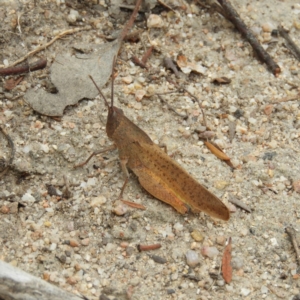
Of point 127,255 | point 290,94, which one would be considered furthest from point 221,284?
point 290,94

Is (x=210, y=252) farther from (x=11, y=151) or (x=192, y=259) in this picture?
(x=11, y=151)

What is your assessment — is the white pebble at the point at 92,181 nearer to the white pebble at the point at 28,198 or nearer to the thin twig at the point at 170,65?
the white pebble at the point at 28,198

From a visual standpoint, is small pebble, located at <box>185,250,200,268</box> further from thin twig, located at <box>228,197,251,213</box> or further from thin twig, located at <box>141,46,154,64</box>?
thin twig, located at <box>141,46,154,64</box>

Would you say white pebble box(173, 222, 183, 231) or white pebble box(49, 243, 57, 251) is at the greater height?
white pebble box(173, 222, 183, 231)

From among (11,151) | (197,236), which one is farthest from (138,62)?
(197,236)

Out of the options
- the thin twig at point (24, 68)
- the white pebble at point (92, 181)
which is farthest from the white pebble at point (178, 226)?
the thin twig at point (24, 68)

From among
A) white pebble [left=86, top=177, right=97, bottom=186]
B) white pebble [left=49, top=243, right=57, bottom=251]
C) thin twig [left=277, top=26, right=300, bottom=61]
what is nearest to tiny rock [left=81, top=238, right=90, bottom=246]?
white pebble [left=49, top=243, right=57, bottom=251]
